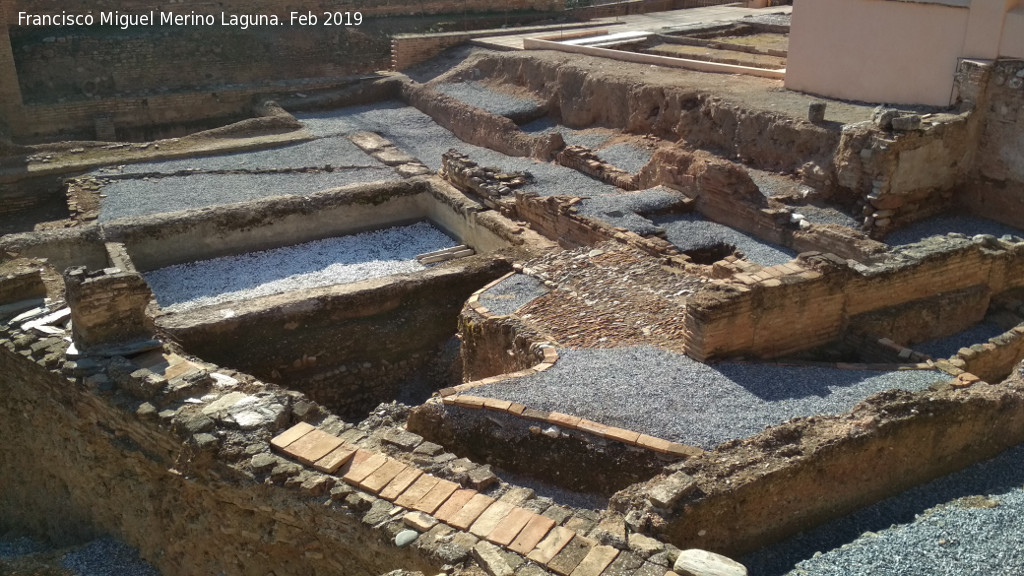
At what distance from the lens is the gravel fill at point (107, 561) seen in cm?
685

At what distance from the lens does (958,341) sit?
9148mm

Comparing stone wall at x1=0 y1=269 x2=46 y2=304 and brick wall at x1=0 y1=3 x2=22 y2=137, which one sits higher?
brick wall at x1=0 y1=3 x2=22 y2=137

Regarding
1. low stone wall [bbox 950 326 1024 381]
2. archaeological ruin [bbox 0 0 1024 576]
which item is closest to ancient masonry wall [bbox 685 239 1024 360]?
archaeological ruin [bbox 0 0 1024 576]

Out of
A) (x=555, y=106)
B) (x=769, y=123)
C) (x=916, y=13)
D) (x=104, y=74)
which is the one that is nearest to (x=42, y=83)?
(x=104, y=74)

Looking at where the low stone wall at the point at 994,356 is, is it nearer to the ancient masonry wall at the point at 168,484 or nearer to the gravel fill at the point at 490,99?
the ancient masonry wall at the point at 168,484

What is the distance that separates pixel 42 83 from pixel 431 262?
13648 millimetres

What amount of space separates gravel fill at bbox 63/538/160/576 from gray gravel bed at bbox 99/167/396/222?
667cm

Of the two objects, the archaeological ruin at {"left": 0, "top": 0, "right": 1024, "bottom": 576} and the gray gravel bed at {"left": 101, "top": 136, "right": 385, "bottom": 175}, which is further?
the gray gravel bed at {"left": 101, "top": 136, "right": 385, "bottom": 175}

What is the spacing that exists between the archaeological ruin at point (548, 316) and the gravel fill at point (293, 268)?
0.24 feet

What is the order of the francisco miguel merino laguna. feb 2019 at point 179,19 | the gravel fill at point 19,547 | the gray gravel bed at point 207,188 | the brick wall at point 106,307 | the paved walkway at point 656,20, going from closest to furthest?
the brick wall at point 106,307 → the gravel fill at point 19,547 → the gray gravel bed at point 207,188 → the paved walkway at point 656,20 → the francisco miguel merino laguna. feb 2019 at point 179,19

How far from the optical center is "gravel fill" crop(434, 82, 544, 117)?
1686cm

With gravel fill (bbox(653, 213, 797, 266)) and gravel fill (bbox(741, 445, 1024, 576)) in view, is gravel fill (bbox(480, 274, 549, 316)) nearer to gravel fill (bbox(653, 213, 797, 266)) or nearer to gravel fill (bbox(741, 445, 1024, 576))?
gravel fill (bbox(653, 213, 797, 266))

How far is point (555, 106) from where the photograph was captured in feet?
55.3

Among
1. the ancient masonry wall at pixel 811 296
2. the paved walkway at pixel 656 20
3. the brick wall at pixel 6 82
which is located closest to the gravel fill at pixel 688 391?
the ancient masonry wall at pixel 811 296
